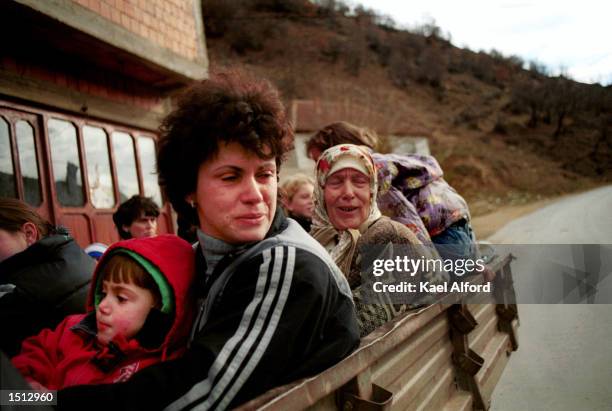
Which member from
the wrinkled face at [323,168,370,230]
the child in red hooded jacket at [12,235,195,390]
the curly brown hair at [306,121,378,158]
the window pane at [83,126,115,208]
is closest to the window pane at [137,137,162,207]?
the window pane at [83,126,115,208]

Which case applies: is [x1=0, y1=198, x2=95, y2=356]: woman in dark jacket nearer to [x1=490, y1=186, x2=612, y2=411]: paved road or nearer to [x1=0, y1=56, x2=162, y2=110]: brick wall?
[x1=0, y1=56, x2=162, y2=110]: brick wall

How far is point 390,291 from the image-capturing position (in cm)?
197

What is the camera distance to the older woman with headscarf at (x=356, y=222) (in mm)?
1950

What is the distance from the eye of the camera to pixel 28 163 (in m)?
3.92

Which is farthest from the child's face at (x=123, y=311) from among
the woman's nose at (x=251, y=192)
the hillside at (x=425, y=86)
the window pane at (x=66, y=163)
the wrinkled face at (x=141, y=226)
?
the hillside at (x=425, y=86)

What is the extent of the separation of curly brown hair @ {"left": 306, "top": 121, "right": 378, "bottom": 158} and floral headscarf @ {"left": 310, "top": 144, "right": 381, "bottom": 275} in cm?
43

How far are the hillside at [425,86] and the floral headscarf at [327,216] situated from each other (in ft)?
48.4

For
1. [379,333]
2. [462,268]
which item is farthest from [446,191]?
[379,333]

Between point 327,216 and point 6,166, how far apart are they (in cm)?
297

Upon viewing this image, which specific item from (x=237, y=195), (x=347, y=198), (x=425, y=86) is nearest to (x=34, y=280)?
(x=237, y=195)

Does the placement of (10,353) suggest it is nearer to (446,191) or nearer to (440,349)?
(440,349)

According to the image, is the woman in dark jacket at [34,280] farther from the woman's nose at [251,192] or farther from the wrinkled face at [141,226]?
the wrinkled face at [141,226]

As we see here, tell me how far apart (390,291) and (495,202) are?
2464 centimetres

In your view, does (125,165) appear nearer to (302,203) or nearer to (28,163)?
(28,163)
